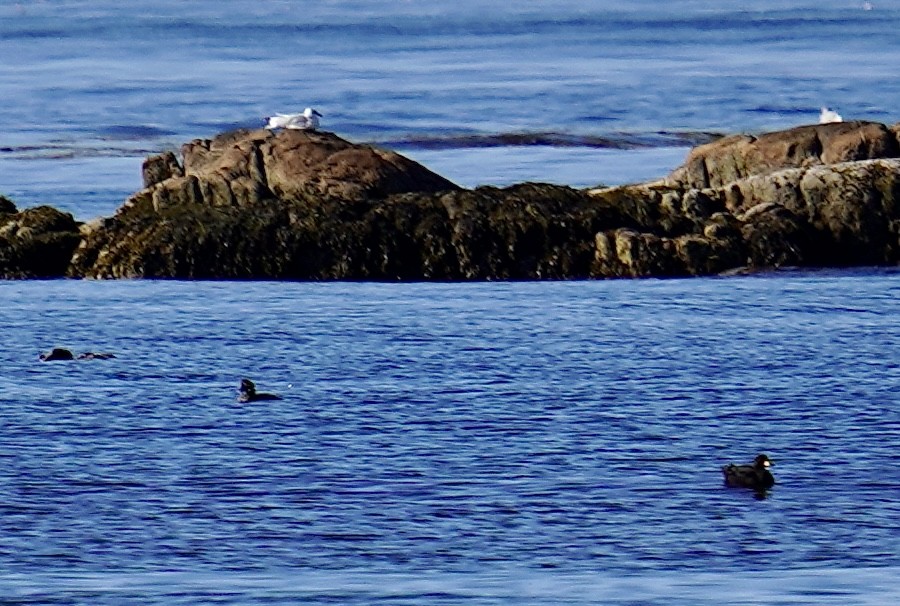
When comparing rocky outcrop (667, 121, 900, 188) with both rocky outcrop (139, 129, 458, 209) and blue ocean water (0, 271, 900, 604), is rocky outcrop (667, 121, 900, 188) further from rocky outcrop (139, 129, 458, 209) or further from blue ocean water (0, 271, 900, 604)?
rocky outcrop (139, 129, 458, 209)

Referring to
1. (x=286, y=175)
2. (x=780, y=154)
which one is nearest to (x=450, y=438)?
(x=286, y=175)

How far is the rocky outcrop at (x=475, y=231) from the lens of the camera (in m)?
29.3

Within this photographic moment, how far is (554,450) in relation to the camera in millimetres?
18672

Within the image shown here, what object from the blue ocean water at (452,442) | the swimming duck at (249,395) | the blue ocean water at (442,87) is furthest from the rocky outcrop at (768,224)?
the blue ocean water at (442,87)

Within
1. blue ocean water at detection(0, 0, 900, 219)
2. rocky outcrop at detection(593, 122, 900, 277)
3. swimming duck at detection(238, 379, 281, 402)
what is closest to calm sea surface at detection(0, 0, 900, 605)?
swimming duck at detection(238, 379, 281, 402)

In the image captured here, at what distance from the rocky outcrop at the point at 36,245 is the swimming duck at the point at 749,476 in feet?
50.2

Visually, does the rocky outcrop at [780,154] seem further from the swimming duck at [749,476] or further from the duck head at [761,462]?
the swimming duck at [749,476]

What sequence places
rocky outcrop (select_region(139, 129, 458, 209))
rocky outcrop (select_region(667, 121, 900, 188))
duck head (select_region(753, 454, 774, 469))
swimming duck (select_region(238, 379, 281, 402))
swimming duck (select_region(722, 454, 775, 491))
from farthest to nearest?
rocky outcrop (select_region(667, 121, 900, 188)) → rocky outcrop (select_region(139, 129, 458, 209)) → swimming duck (select_region(238, 379, 281, 402)) → duck head (select_region(753, 454, 774, 469)) → swimming duck (select_region(722, 454, 775, 491))

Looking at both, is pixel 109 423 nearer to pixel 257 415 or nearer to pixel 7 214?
pixel 257 415

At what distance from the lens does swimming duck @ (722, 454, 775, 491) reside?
16.8 m

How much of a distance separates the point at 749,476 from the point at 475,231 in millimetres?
12861

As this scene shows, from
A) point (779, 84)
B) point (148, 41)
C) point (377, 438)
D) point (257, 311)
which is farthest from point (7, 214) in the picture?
point (148, 41)

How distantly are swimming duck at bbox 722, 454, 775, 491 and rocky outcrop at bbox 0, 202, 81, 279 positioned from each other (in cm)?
1530

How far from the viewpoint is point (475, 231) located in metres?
29.3
